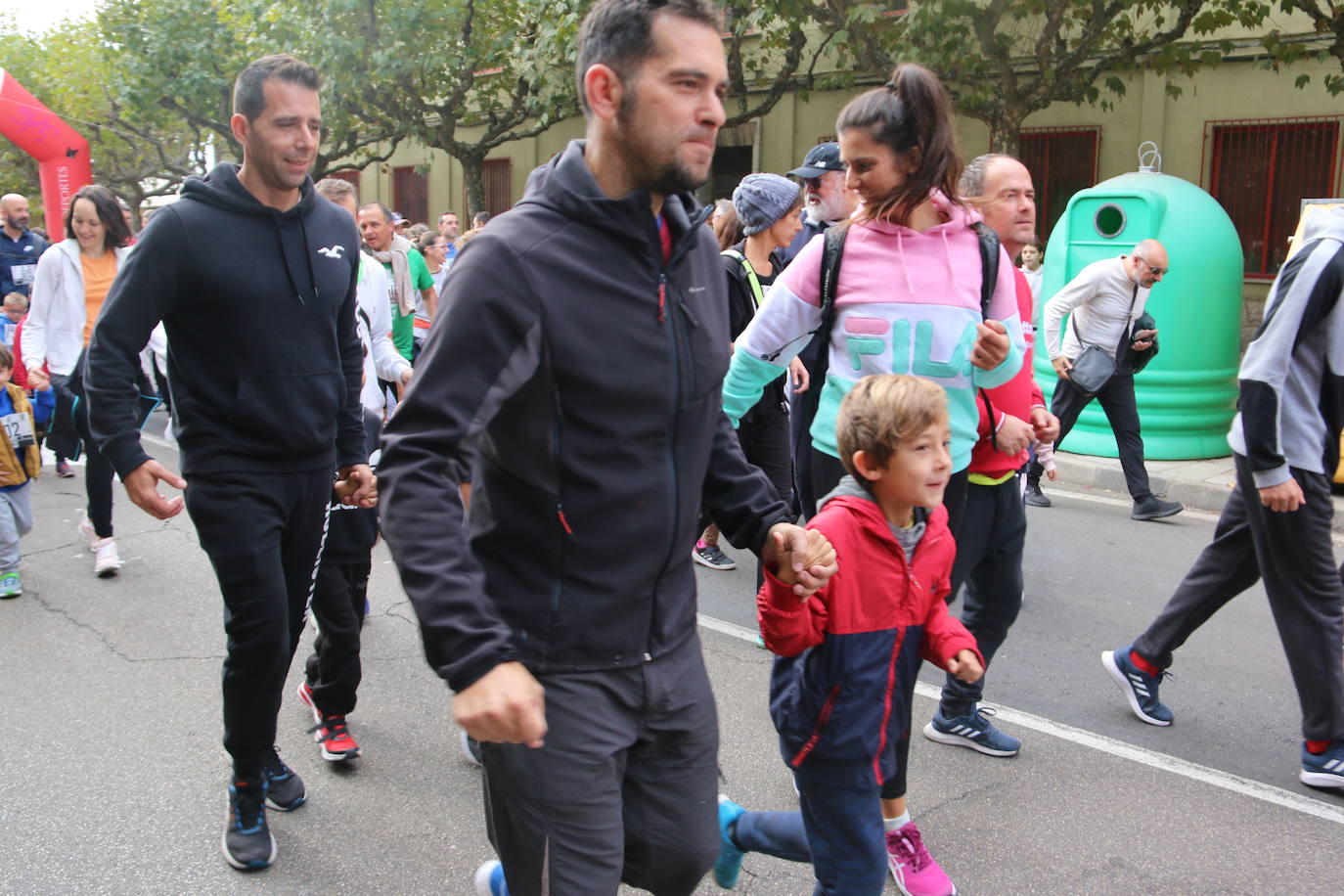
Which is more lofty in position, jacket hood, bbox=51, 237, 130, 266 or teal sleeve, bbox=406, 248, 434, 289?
jacket hood, bbox=51, 237, 130, 266

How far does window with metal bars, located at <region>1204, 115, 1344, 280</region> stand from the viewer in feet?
43.4

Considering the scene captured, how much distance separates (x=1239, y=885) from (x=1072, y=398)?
15.5ft

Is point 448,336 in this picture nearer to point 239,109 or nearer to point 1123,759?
point 239,109

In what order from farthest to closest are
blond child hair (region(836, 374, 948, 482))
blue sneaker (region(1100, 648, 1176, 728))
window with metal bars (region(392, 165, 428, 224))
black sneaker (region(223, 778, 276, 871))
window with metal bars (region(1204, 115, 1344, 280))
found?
1. window with metal bars (region(392, 165, 428, 224))
2. window with metal bars (region(1204, 115, 1344, 280))
3. blue sneaker (region(1100, 648, 1176, 728))
4. black sneaker (region(223, 778, 276, 871))
5. blond child hair (region(836, 374, 948, 482))

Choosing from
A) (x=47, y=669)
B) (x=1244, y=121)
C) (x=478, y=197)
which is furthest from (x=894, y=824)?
(x=478, y=197)

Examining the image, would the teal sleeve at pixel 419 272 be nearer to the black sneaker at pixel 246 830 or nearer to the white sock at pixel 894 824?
the black sneaker at pixel 246 830

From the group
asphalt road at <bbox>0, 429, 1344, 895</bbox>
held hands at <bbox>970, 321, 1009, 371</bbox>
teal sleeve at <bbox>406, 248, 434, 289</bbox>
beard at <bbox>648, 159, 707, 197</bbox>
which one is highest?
beard at <bbox>648, 159, 707, 197</bbox>

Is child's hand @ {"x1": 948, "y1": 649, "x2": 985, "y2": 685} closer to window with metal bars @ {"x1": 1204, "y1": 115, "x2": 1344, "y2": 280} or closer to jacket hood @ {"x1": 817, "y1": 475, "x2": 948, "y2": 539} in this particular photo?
jacket hood @ {"x1": 817, "y1": 475, "x2": 948, "y2": 539}

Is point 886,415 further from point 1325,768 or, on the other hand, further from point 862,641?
point 1325,768

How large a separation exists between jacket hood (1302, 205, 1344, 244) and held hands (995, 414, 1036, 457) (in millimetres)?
1107

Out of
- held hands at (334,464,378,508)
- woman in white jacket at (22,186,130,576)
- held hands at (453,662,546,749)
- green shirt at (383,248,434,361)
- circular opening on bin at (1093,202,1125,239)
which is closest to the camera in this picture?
held hands at (453,662,546,749)

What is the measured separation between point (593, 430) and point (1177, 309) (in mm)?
8482

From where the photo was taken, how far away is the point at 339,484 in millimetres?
3559

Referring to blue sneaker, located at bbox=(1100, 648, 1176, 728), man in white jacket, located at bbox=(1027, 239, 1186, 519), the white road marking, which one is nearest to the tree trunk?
man in white jacket, located at bbox=(1027, 239, 1186, 519)
